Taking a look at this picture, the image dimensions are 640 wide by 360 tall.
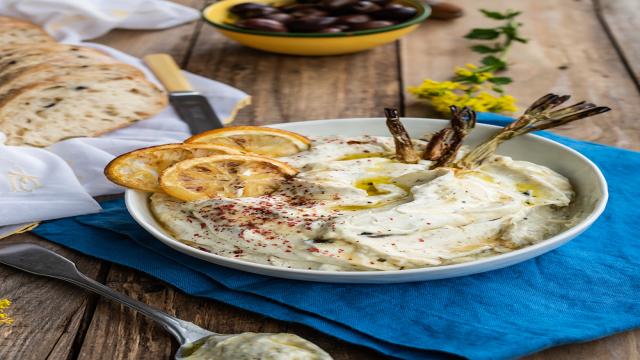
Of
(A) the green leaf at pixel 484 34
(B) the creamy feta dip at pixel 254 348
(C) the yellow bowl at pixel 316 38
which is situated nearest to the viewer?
(B) the creamy feta dip at pixel 254 348

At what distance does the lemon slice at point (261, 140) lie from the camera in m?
2.15

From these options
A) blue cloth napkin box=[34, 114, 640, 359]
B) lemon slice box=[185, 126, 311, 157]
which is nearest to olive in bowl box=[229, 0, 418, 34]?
lemon slice box=[185, 126, 311, 157]

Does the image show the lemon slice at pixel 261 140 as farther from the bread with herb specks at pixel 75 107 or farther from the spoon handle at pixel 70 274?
the bread with herb specks at pixel 75 107

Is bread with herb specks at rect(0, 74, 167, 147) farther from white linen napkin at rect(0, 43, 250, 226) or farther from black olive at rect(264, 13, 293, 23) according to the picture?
black olive at rect(264, 13, 293, 23)

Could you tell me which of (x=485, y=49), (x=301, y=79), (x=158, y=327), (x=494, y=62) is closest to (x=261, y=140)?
(x=158, y=327)

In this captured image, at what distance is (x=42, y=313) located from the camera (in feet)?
5.61

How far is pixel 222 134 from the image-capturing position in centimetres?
214

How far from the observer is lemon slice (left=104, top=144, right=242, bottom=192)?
195cm

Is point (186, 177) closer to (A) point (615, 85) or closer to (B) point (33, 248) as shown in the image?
(B) point (33, 248)

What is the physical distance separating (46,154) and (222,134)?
55 centimetres

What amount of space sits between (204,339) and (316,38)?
1.80 metres

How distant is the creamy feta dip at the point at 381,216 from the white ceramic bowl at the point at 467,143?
1.4 inches

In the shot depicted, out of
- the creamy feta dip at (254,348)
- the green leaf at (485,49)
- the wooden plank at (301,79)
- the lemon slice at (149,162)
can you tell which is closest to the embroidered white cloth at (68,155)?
the wooden plank at (301,79)

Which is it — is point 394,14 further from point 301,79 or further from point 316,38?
point 301,79
